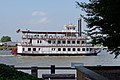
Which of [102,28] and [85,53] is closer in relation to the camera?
[102,28]

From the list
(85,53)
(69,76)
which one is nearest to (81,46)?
(85,53)

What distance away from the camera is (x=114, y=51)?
1028cm

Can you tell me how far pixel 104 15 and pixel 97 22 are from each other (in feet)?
3.49

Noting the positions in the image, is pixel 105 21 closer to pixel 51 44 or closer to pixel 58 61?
pixel 58 61

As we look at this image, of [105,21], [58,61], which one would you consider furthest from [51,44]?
[105,21]

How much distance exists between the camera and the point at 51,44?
68.9 meters

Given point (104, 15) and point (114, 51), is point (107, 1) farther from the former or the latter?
point (114, 51)

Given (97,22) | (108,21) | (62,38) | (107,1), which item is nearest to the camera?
(107,1)

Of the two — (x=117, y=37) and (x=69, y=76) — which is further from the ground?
(x=117, y=37)

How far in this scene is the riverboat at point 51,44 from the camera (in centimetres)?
6800

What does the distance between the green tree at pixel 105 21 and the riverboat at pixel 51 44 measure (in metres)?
56.7

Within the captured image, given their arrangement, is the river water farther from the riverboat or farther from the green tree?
the green tree

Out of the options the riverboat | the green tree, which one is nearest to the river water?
the riverboat

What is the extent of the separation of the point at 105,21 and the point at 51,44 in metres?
59.4
